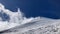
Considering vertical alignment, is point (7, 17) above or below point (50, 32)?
above

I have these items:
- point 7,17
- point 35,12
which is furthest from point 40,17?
point 7,17

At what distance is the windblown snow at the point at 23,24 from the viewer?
931mm

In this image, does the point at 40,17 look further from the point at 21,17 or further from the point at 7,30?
the point at 7,30

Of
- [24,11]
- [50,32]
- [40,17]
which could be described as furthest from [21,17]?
[50,32]

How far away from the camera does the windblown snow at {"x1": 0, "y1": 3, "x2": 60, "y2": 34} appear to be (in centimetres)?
93

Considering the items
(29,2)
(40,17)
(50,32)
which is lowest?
(50,32)

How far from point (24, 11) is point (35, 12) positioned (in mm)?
96

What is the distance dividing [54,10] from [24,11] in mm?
262

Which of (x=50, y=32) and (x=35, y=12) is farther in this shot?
(x=35, y=12)

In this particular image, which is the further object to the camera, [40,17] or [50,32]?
[40,17]

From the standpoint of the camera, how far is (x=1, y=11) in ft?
3.25

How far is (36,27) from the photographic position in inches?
38.0

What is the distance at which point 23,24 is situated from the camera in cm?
99

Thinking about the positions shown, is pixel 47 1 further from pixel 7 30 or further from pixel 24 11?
pixel 7 30
